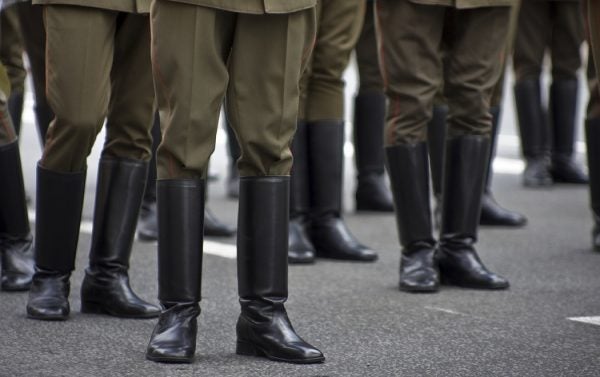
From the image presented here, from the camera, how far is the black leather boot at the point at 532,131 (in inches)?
241

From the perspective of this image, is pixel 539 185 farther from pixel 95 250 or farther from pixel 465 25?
pixel 95 250

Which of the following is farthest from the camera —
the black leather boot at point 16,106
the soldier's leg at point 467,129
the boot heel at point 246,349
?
the black leather boot at point 16,106

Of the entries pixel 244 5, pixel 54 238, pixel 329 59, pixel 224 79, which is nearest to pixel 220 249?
pixel 329 59

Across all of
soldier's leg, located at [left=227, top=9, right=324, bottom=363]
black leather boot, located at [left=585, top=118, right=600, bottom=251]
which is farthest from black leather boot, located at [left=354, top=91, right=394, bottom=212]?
soldier's leg, located at [left=227, top=9, right=324, bottom=363]

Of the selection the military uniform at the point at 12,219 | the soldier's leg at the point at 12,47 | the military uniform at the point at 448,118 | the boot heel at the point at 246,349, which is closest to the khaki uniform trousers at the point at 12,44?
the soldier's leg at the point at 12,47

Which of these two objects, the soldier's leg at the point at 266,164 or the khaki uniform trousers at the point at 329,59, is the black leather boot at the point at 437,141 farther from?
the soldier's leg at the point at 266,164

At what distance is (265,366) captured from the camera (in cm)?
283

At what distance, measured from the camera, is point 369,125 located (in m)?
5.36

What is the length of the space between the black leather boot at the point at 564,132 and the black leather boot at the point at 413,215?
2.49 m

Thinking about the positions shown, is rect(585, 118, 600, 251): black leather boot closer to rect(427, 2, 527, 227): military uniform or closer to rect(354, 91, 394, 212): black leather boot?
rect(427, 2, 527, 227): military uniform

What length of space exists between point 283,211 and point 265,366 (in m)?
0.36

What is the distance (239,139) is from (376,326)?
2.37 ft

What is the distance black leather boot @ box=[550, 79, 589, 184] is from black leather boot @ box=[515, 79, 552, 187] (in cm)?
7

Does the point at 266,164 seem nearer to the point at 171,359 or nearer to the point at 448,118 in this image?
the point at 171,359
